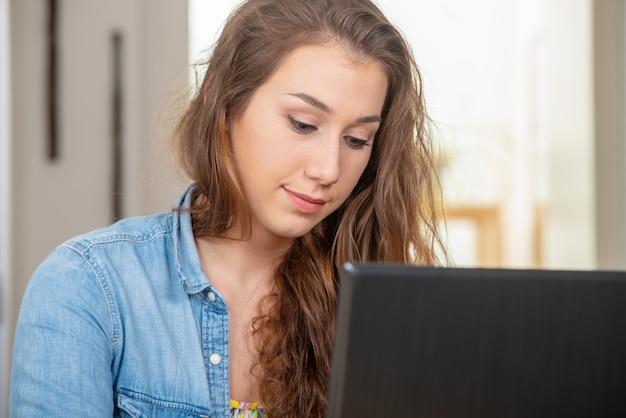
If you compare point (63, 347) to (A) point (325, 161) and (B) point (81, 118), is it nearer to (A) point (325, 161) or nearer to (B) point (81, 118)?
(A) point (325, 161)

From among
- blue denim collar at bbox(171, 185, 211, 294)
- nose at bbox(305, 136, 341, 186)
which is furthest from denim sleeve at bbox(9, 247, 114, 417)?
nose at bbox(305, 136, 341, 186)

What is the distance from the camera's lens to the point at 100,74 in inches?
112

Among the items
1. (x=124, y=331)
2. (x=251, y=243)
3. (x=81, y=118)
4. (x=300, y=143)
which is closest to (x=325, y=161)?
(x=300, y=143)

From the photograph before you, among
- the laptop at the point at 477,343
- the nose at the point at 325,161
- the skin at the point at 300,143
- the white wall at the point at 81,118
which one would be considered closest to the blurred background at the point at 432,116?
the white wall at the point at 81,118

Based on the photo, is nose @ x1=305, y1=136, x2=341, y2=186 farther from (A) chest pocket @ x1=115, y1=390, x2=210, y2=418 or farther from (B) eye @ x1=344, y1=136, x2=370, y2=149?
(A) chest pocket @ x1=115, y1=390, x2=210, y2=418

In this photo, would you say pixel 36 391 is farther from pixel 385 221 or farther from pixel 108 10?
pixel 108 10

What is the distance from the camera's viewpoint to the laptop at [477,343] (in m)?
0.61

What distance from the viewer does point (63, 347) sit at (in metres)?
1.13

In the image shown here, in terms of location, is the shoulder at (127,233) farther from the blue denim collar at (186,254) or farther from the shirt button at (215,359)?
the shirt button at (215,359)

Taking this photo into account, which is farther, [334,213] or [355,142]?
[334,213]

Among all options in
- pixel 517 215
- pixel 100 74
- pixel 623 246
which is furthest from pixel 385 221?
pixel 517 215

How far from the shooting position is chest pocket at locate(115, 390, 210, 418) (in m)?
1.21

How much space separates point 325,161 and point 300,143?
5cm

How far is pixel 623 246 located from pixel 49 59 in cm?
243
